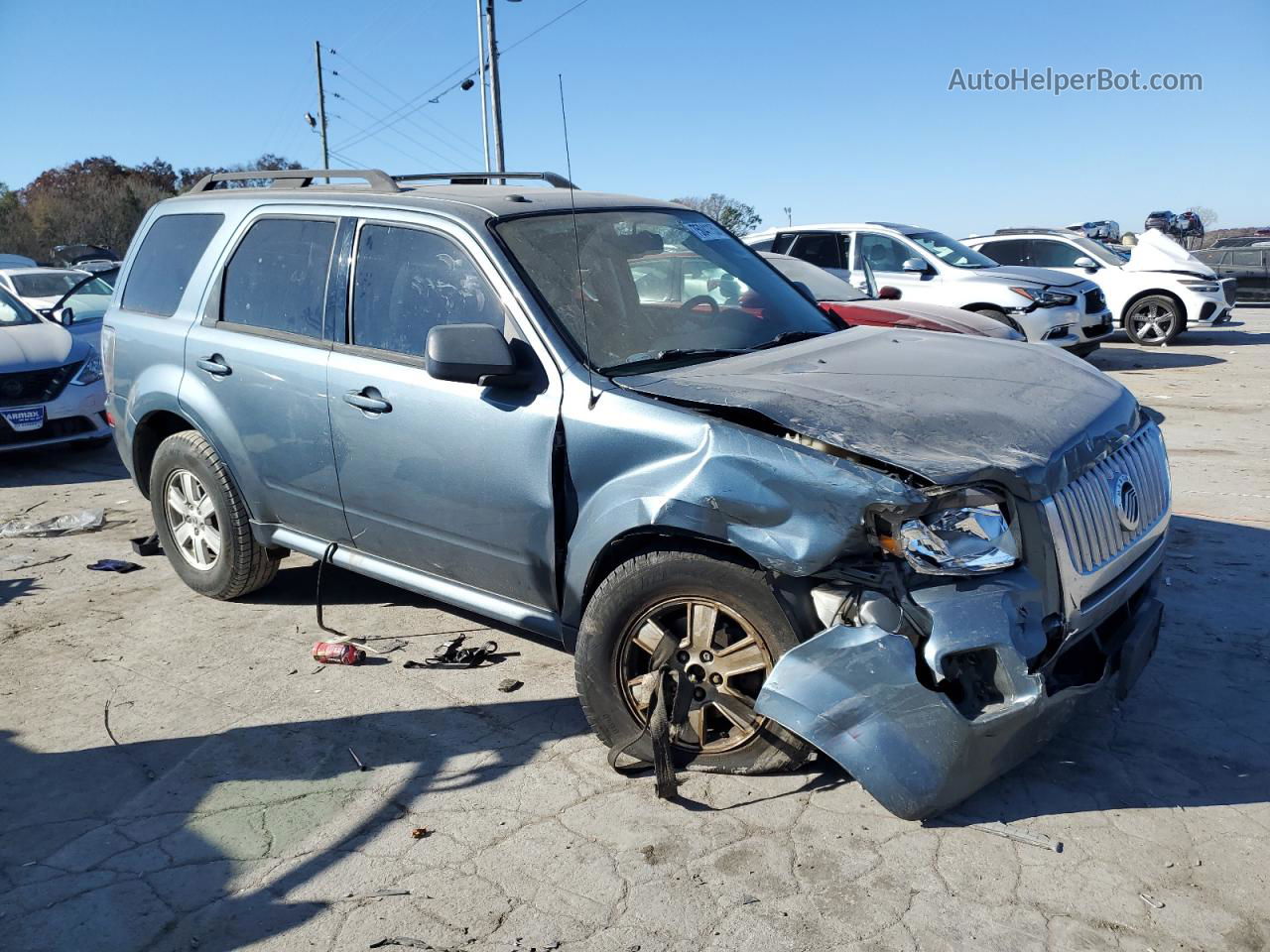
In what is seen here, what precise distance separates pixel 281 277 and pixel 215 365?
532mm

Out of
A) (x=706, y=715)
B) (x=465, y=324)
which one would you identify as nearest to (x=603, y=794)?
(x=706, y=715)

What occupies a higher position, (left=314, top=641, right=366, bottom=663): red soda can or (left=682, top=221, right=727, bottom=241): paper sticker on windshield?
(left=682, top=221, right=727, bottom=241): paper sticker on windshield

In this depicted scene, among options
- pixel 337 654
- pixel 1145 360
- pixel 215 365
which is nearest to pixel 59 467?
pixel 215 365

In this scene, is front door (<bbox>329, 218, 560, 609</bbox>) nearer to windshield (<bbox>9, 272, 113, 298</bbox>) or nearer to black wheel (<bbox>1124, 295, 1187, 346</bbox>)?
windshield (<bbox>9, 272, 113, 298</bbox>)

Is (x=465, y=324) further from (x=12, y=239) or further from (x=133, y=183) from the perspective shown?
(x=133, y=183)

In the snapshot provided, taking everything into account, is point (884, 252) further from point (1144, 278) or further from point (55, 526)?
point (55, 526)

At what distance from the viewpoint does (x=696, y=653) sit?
3.41m

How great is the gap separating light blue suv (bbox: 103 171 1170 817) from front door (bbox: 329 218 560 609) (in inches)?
0.5

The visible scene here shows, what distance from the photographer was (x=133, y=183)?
51469mm

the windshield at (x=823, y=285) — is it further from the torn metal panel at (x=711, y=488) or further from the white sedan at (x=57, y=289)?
the white sedan at (x=57, y=289)

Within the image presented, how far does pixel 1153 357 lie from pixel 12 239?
45.7 m

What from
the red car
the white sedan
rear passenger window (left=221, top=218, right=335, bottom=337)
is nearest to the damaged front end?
rear passenger window (left=221, top=218, right=335, bottom=337)

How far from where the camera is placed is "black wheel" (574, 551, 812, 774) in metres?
3.26

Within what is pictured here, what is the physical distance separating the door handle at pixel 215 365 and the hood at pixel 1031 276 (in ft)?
32.7
